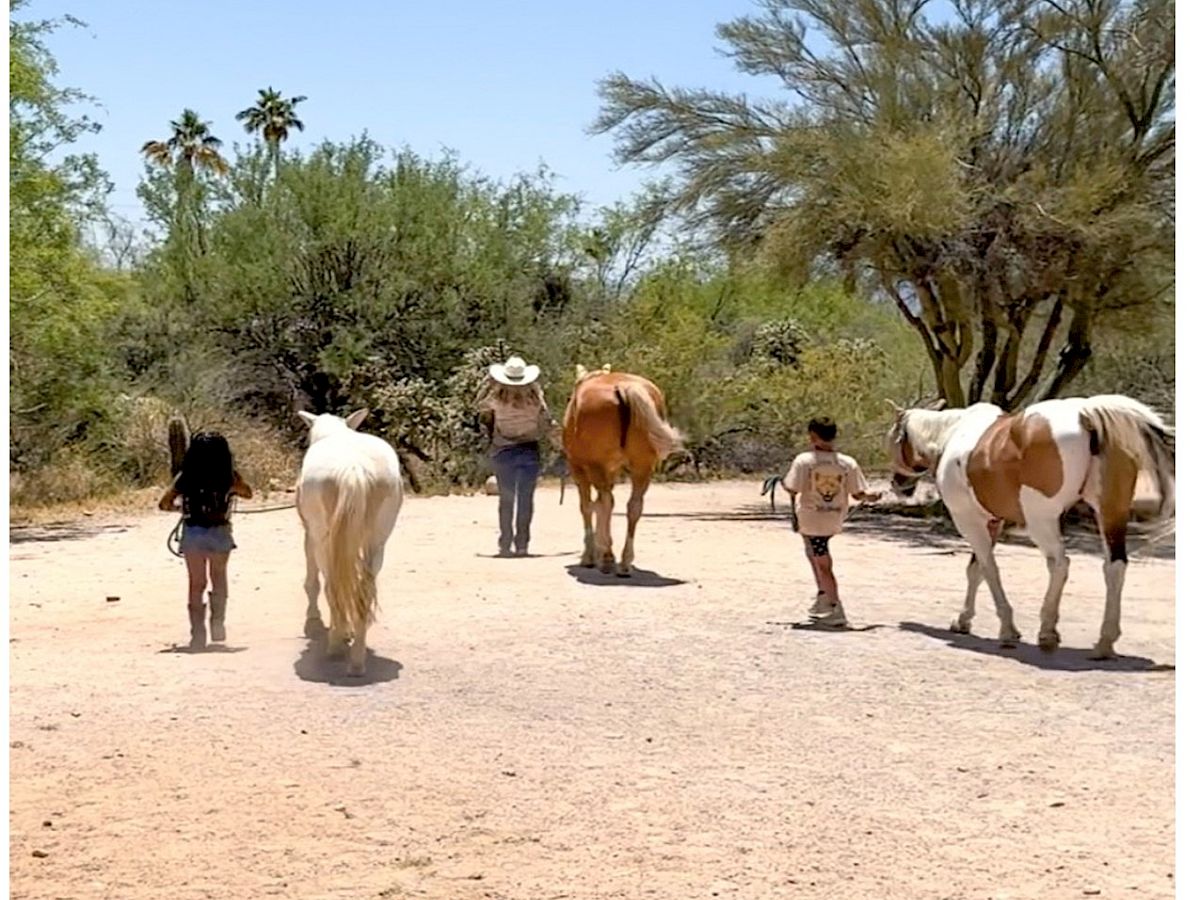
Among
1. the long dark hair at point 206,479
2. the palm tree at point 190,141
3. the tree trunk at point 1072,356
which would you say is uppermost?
the palm tree at point 190,141

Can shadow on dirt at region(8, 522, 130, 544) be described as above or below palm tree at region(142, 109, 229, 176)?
below

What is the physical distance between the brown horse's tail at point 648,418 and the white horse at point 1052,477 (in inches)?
96.6

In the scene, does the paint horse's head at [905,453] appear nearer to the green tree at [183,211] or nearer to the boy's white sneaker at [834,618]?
the boy's white sneaker at [834,618]

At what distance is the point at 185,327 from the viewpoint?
79.6ft

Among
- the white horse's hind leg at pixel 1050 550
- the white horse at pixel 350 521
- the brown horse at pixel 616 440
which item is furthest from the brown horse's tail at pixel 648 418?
the white horse at pixel 350 521

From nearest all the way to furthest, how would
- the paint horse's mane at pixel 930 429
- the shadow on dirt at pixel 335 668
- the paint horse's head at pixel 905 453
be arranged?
the shadow on dirt at pixel 335 668, the paint horse's mane at pixel 930 429, the paint horse's head at pixel 905 453

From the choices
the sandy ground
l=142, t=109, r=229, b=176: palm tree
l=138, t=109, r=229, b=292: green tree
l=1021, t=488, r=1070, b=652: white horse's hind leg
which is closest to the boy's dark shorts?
the sandy ground

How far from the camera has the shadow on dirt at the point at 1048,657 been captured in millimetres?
7770

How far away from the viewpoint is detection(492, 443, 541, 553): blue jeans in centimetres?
1237

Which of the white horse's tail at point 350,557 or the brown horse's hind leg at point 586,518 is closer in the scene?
the white horse's tail at point 350,557

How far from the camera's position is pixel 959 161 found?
15.8 m

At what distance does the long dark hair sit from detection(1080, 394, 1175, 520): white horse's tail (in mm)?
4699

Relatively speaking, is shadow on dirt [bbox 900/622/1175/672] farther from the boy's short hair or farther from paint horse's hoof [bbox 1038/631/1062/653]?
the boy's short hair

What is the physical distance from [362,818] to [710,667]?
3103 mm
